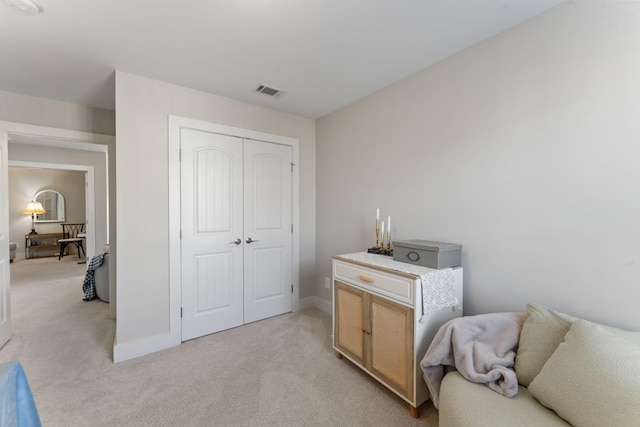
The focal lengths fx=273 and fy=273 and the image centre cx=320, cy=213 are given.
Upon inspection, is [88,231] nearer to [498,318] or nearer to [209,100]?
[209,100]

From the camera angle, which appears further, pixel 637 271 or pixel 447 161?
pixel 447 161

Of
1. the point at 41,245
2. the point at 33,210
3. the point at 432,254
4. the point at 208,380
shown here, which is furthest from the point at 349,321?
the point at 33,210

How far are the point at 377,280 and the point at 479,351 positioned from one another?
0.73 m

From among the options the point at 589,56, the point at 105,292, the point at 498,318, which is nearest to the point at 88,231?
the point at 105,292

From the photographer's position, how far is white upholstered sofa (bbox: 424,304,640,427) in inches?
39.1

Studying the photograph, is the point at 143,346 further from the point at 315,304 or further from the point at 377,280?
the point at 377,280

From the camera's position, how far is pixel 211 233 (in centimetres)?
280

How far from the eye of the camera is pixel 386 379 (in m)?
1.89

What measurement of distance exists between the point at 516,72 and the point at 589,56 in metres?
0.34

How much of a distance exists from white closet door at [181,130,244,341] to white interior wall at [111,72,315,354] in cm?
18

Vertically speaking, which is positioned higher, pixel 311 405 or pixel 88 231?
pixel 88 231

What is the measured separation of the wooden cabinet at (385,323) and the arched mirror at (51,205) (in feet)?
28.5

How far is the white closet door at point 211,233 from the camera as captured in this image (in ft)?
8.72

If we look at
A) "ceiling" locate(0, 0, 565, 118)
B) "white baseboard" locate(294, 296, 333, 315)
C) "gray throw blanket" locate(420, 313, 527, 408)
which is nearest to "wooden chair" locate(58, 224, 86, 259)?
"ceiling" locate(0, 0, 565, 118)
